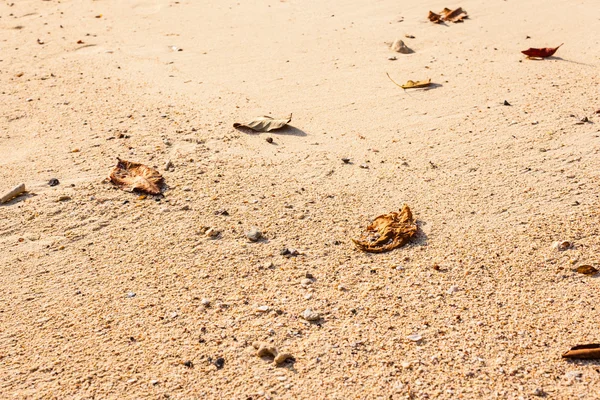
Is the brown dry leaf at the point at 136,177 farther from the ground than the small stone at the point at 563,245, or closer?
farther from the ground

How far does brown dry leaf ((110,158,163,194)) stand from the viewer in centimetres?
311

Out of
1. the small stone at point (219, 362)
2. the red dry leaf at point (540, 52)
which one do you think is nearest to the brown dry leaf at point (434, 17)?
the red dry leaf at point (540, 52)

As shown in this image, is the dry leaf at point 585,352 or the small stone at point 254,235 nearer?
the dry leaf at point 585,352

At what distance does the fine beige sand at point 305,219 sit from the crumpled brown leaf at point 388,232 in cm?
5

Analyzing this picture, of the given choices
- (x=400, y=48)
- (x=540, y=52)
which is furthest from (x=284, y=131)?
(x=540, y=52)

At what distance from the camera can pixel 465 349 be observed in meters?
2.12

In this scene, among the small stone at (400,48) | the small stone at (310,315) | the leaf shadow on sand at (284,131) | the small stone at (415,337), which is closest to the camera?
the small stone at (415,337)

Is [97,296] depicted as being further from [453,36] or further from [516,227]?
[453,36]

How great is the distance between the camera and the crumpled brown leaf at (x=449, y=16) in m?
5.40

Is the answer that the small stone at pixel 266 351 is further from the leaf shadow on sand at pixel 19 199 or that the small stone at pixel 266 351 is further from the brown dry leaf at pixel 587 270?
the leaf shadow on sand at pixel 19 199

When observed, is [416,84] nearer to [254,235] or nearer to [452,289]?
[254,235]

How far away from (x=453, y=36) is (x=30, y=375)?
4193mm

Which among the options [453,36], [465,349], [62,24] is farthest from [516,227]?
[62,24]

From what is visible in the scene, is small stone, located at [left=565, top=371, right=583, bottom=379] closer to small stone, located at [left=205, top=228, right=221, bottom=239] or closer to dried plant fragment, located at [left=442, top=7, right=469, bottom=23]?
small stone, located at [left=205, top=228, right=221, bottom=239]
